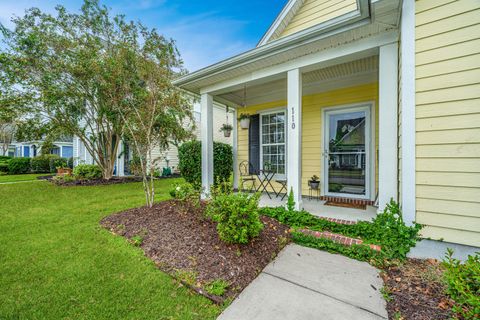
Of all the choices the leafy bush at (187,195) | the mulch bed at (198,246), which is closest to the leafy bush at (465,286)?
the mulch bed at (198,246)

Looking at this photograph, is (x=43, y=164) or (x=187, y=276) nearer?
(x=187, y=276)

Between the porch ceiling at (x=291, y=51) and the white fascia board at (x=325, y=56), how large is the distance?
5cm

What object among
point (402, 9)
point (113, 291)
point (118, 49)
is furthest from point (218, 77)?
point (118, 49)

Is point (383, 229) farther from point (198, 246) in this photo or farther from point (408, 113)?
point (198, 246)

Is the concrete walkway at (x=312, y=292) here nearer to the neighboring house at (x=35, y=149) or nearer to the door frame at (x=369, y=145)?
the door frame at (x=369, y=145)

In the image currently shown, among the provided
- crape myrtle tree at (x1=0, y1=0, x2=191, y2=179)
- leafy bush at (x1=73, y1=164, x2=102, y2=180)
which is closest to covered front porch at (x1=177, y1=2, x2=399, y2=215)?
crape myrtle tree at (x1=0, y1=0, x2=191, y2=179)

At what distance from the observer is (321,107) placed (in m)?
4.86

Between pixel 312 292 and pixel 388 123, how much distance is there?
2.34 meters

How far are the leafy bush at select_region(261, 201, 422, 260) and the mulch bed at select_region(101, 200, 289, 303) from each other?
1.33ft

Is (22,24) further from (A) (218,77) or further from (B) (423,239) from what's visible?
(B) (423,239)

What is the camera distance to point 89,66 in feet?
21.5

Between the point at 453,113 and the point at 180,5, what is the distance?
317 inches

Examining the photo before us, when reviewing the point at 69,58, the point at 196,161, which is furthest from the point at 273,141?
the point at 69,58

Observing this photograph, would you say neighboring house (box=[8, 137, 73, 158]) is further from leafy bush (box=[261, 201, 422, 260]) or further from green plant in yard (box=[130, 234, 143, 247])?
leafy bush (box=[261, 201, 422, 260])
